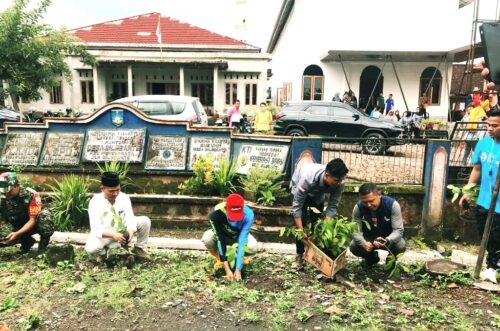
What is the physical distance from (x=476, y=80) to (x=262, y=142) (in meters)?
20.9

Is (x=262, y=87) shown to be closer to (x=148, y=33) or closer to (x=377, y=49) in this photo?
(x=377, y=49)

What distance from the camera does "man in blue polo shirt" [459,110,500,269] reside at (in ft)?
14.8

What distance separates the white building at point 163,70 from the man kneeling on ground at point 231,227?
16334 mm

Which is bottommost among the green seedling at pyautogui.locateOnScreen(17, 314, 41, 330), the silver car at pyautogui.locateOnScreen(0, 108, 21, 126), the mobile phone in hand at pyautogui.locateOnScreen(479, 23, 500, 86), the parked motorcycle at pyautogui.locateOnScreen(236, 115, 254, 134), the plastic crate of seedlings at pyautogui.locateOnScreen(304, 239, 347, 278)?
the green seedling at pyautogui.locateOnScreen(17, 314, 41, 330)

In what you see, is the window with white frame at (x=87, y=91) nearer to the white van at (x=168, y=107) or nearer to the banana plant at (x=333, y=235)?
the white van at (x=168, y=107)

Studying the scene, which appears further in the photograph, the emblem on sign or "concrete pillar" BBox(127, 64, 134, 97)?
"concrete pillar" BBox(127, 64, 134, 97)

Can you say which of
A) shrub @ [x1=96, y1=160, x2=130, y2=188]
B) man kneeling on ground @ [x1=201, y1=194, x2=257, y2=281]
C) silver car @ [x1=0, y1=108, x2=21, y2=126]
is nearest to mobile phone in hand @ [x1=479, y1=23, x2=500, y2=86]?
man kneeling on ground @ [x1=201, y1=194, x2=257, y2=281]

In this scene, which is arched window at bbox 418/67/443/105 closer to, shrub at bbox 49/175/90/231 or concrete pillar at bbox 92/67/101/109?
concrete pillar at bbox 92/67/101/109

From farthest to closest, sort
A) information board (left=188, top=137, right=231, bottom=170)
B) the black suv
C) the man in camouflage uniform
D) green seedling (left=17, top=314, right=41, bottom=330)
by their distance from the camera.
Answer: the black suv, information board (left=188, top=137, right=231, bottom=170), the man in camouflage uniform, green seedling (left=17, top=314, right=41, bottom=330)

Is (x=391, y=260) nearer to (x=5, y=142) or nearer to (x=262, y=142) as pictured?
(x=262, y=142)

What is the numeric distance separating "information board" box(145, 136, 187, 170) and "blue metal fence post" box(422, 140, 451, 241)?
408 cm

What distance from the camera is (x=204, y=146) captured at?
7.28 meters

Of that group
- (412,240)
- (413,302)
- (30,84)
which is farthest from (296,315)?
(30,84)

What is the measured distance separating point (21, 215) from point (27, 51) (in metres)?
8.21
